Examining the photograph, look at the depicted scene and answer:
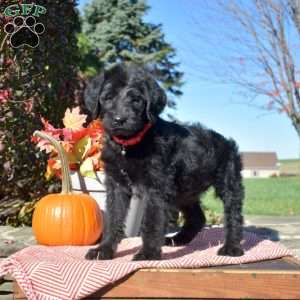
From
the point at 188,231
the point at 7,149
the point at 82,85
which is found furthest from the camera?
the point at 82,85

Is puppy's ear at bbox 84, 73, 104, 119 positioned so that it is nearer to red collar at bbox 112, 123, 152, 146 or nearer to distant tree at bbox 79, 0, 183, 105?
red collar at bbox 112, 123, 152, 146

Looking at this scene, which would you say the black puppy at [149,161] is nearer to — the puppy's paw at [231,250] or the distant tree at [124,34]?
the puppy's paw at [231,250]

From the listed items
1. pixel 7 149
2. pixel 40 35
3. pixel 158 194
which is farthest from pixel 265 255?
pixel 40 35

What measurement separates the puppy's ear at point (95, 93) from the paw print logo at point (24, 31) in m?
2.74

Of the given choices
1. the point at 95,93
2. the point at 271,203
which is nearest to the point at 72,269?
the point at 95,93

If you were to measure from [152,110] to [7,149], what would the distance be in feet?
9.57

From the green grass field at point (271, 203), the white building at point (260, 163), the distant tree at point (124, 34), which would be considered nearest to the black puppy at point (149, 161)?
the green grass field at point (271, 203)

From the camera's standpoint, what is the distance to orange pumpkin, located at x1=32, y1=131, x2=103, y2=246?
3.98 metres

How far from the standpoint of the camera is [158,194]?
3238 mm

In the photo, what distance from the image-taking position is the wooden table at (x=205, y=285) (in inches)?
116

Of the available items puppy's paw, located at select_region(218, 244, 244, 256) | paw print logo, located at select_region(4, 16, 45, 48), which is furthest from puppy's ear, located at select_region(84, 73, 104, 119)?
paw print logo, located at select_region(4, 16, 45, 48)

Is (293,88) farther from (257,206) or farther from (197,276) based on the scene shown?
(197,276)

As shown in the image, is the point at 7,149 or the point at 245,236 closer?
the point at 245,236

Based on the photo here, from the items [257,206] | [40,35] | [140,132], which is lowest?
[257,206]
